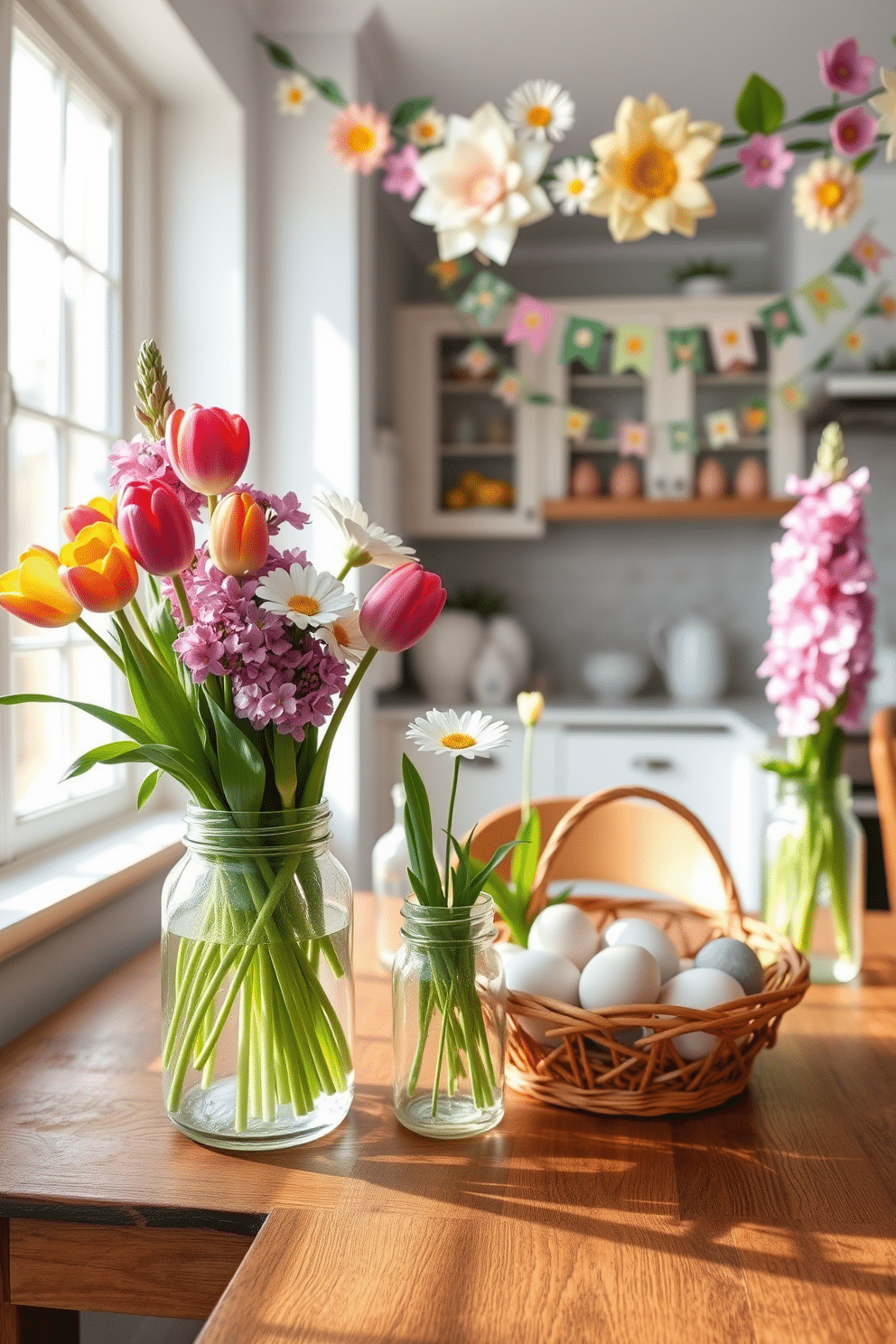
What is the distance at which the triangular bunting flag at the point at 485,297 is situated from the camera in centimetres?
271

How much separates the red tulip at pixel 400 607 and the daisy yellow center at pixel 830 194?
816 mm

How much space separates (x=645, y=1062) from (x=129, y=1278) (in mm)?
420

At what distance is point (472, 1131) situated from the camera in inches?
36.0

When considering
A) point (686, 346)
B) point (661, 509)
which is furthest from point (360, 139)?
point (661, 509)

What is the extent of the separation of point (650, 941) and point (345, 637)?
422 mm

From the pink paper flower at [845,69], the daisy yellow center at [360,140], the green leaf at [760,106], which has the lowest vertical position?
the green leaf at [760,106]

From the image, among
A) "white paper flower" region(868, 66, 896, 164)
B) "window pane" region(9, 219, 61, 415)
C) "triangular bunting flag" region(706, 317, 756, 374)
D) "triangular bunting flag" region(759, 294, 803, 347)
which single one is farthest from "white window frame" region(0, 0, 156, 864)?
"triangular bunting flag" region(706, 317, 756, 374)

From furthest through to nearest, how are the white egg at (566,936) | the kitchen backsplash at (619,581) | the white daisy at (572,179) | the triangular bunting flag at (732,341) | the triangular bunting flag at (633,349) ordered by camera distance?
the kitchen backsplash at (619,581)
the triangular bunting flag at (732,341)
the triangular bunting flag at (633,349)
the white daisy at (572,179)
the white egg at (566,936)

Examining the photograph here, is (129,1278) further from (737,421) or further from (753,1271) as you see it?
(737,421)

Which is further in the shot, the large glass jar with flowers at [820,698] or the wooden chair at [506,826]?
the wooden chair at [506,826]

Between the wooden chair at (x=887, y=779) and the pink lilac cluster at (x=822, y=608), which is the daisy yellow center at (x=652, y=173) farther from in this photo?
Answer: the wooden chair at (x=887, y=779)

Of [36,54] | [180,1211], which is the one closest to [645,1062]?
[180,1211]

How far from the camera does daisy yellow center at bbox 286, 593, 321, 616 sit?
810 millimetres

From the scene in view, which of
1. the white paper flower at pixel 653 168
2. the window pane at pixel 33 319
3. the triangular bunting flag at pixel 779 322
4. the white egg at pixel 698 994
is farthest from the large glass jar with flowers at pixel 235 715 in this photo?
the triangular bunting flag at pixel 779 322
